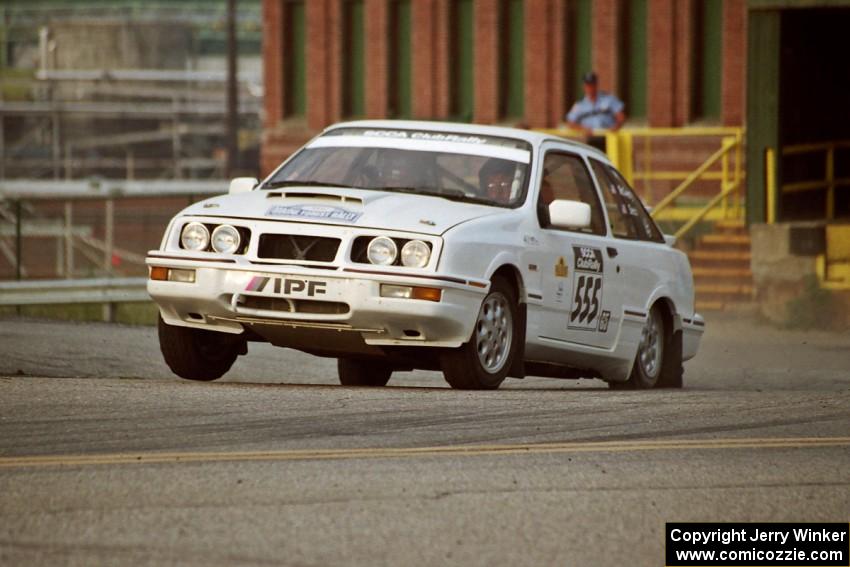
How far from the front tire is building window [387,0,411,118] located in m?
26.3

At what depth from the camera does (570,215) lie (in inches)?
442

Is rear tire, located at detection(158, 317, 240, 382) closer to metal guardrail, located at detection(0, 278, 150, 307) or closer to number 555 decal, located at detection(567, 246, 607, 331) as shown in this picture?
number 555 decal, located at detection(567, 246, 607, 331)

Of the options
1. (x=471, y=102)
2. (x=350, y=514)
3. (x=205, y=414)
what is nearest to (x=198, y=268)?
(x=205, y=414)

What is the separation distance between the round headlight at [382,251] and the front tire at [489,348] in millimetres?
639

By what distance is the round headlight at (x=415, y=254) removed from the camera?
10.3m

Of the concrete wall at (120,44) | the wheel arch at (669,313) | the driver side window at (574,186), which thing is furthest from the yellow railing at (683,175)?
the concrete wall at (120,44)

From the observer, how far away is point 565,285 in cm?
1159

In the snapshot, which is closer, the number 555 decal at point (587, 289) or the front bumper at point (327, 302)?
the front bumper at point (327, 302)

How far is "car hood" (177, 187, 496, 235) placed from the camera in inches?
409

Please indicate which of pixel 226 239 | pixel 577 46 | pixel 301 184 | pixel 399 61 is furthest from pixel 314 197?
pixel 399 61

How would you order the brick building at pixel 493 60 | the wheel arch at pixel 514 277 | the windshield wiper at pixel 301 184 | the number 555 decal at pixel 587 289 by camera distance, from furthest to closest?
the brick building at pixel 493 60 < the number 555 decal at pixel 587 289 < the windshield wiper at pixel 301 184 < the wheel arch at pixel 514 277

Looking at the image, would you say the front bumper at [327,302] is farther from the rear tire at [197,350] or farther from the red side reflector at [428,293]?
the rear tire at [197,350]

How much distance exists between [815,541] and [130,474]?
105 inches

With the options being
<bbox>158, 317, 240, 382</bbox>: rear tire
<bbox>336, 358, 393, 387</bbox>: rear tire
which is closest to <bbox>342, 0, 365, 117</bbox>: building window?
<bbox>336, 358, 393, 387</bbox>: rear tire
